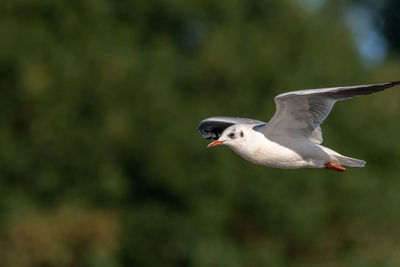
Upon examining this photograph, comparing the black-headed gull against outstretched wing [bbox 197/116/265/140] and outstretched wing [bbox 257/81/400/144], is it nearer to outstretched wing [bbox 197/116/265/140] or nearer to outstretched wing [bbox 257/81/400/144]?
outstretched wing [bbox 257/81/400/144]

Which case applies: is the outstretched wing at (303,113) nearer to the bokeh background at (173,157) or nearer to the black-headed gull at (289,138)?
the black-headed gull at (289,138)

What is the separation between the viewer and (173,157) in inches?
690

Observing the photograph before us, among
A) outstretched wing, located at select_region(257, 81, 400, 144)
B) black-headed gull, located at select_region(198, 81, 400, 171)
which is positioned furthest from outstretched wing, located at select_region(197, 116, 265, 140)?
outstretched wing, located at select_region(257, 81, 400, 144)

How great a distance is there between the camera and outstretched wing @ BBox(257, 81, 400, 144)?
7.34m

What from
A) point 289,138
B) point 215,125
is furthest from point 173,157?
point 289,138

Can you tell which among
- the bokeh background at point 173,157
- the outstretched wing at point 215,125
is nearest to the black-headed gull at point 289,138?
the outstretched wing at point 215,125

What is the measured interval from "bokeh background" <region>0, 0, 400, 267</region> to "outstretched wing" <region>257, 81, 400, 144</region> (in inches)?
346

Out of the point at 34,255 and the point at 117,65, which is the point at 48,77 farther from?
the point at 34,255

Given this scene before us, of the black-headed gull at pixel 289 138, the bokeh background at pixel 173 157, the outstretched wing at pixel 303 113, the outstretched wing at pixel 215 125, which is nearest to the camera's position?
the outstretched wing at pixel 303 113

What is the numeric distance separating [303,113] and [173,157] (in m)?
9.94

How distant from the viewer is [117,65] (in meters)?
18.0

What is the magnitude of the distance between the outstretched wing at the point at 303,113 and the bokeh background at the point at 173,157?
8.78m

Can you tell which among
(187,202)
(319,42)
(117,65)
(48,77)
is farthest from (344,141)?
(48,77)

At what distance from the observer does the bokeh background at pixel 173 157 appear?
17.1 m
